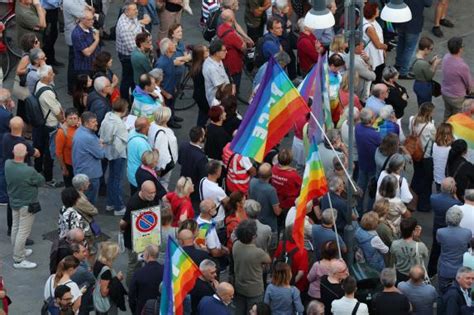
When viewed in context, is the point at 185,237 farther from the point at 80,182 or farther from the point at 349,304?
the point at 349,304

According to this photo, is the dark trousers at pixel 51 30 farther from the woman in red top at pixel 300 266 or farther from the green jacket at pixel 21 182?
the woman in red top at pixel 300 266

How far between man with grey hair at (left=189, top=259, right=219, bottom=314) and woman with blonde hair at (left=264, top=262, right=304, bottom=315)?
64 cm

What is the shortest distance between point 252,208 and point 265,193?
79 cm

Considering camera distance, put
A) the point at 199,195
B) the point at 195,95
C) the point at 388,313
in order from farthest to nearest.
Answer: the point at 195,95 → the point at 199,195 → the point at 388,313

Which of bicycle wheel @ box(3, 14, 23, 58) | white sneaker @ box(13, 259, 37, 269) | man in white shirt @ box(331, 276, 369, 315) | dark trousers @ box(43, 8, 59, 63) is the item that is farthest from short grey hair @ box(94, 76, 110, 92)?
man in white shirt @ box(331, 276, 369, 315)

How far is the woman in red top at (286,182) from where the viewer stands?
17875mm

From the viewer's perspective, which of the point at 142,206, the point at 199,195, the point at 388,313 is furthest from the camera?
the point at 199,195

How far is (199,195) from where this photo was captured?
18984mm

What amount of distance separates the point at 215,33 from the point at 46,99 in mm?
3913

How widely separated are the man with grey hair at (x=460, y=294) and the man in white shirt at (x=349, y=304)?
1182mm

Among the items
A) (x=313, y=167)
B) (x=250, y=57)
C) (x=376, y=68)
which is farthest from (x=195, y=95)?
(x=313, y=167)

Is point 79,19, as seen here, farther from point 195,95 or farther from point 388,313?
point 388,313

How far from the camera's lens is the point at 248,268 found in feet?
53.9

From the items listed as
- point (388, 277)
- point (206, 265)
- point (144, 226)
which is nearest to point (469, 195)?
point (388, 277)
